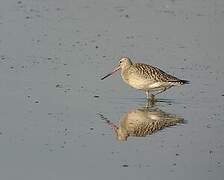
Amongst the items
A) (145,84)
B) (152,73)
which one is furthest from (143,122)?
(152,73)

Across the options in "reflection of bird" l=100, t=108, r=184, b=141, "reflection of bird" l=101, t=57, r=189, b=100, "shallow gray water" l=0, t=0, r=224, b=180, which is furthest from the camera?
"reflection of bird" l=101, t=57, r=189, b=100

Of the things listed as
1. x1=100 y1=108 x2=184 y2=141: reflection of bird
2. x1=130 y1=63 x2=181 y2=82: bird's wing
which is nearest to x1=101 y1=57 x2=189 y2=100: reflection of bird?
x1=130 y1=63 x2=181 y2=82: bird's wing

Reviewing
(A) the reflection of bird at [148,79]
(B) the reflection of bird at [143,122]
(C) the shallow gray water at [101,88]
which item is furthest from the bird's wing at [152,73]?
(B) the reflection of bird at [143,122]

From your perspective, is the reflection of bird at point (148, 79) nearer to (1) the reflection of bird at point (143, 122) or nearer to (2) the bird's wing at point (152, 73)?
(2) the bird's wing at point (152, 73)

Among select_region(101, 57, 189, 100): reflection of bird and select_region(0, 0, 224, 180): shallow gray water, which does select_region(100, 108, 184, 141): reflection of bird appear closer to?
select_region(0, 0, 224, 180): shallow gray water

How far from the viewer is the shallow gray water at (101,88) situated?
9.02 metres

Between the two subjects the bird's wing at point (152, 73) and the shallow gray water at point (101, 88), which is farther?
the bird's wing at point (152, 73)

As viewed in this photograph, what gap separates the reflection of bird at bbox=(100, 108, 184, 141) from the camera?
10.1 meters

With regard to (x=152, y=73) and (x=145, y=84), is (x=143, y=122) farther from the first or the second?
(x=152, y=73)

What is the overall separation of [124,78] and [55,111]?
171 cm

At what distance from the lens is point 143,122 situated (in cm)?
1057

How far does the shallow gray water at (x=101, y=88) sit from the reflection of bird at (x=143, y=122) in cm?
11

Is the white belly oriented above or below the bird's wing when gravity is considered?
below

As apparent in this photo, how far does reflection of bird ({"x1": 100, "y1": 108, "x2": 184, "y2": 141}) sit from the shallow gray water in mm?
109
